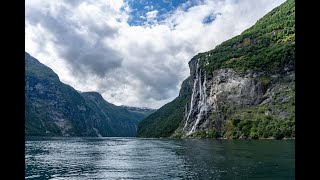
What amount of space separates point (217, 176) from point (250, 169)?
1153 cm
